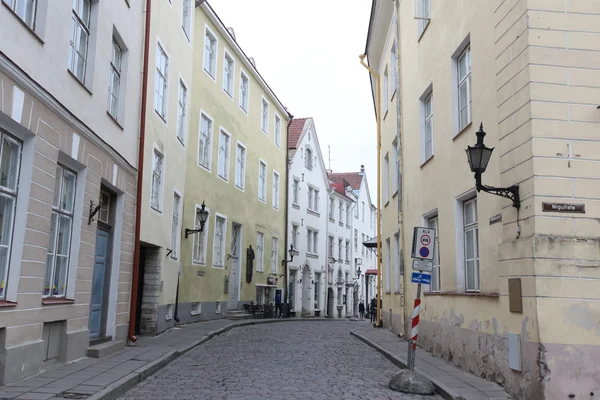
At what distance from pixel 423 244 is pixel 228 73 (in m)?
15.9

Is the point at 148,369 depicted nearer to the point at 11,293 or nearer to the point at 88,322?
the point at 88,322

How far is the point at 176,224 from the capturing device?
17719mm

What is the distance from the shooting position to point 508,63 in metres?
8.44

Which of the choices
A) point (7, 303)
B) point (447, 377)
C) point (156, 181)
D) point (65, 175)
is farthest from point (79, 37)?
point (447, 377)

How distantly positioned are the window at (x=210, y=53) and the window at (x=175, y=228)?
5.27 m

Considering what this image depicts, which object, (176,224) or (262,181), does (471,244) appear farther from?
(262,181)

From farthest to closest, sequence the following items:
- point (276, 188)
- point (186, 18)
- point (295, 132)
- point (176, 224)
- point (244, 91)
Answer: point (295, 132) → point (276, 188) → point (244, 91) → point (186, 18) → point (176, 224)

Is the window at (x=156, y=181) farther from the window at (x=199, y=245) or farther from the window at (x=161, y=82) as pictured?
the window at (x=199, y=245)

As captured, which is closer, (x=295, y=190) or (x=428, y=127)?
(x=428, y=127)

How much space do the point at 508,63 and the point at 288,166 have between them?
24189 mm

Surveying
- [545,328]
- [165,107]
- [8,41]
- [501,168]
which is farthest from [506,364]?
[165,107]

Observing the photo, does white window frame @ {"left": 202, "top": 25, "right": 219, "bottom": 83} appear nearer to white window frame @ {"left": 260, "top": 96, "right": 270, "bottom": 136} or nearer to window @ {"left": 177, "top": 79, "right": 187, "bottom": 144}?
window @ {"left": 177, "top": 79, "right": 187, "bottom": 144}

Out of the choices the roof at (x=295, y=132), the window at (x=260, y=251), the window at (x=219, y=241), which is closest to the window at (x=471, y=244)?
the window at (x=219, y=241)

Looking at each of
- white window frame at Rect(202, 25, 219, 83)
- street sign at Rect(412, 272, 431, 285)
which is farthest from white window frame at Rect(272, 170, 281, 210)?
street sign at Rect(412, 272, 431, 285)
